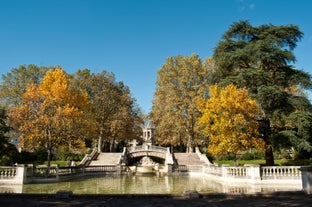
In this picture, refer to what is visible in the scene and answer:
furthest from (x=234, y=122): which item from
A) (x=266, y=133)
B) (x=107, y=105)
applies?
(x=107, y=105)

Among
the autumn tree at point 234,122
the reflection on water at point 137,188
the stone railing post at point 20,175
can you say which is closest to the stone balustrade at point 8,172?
→ the stone railing post at point 20,175

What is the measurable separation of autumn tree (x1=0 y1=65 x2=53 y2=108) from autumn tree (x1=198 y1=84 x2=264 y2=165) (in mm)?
30137

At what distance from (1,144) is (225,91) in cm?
2171

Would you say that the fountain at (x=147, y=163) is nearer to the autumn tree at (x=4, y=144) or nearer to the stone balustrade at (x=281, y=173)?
the autumn tree at (x=4, y=144)

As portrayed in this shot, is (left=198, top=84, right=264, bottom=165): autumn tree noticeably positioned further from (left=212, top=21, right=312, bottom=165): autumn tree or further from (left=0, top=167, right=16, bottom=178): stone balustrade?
(left=0, top=167, right=16, bottom=178): stone balustrade

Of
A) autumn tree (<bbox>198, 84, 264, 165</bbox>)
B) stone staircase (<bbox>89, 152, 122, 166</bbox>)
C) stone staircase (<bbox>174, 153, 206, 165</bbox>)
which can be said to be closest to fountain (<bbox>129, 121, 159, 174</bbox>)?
stone staircase (<bbox>89, 152, 122, 166</bbox>)

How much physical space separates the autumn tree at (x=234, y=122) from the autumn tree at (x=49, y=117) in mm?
11951

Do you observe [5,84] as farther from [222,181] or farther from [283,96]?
[283,96]

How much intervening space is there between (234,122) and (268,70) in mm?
6831

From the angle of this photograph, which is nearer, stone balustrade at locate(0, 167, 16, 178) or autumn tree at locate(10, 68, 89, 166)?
stone balustrade at locate(0, 167, 16, 178)

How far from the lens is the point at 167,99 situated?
4600 cm

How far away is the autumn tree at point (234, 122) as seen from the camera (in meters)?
23.0

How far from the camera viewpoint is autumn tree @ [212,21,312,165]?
23.3 meters

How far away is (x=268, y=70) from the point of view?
2619 cm
